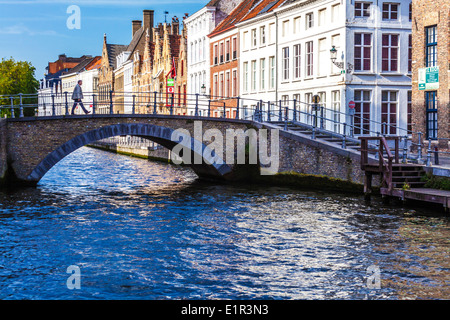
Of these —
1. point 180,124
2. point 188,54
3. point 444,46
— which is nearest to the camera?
point 444,46

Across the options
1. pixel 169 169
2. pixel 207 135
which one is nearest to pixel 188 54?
pixel 169 169

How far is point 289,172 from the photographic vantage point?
26.2 meters

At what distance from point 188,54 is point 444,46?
116 feet

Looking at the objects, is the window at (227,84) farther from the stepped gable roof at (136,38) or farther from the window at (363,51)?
the stepped gable roof at (136,38)

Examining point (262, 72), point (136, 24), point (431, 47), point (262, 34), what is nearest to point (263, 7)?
point (262, 34)

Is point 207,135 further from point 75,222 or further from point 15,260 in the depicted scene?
point 15,260

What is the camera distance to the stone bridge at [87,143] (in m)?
24.6

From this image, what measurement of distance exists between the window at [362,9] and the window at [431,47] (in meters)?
6.03

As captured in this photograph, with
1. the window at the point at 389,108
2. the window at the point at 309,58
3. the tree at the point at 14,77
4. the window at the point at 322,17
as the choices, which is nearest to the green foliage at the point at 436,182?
the window at the point at 389,108

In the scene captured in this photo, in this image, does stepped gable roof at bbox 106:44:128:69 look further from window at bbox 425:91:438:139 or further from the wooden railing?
the wooden railing

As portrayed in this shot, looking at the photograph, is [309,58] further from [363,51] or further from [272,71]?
[272,71]

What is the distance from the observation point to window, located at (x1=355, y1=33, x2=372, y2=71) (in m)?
32.0

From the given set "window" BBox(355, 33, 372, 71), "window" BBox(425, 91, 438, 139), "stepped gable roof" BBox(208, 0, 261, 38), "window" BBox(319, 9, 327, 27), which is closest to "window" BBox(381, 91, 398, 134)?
"window" BBox(355, 33, 372, 71)

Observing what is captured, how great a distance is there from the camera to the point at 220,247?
1484 cm
